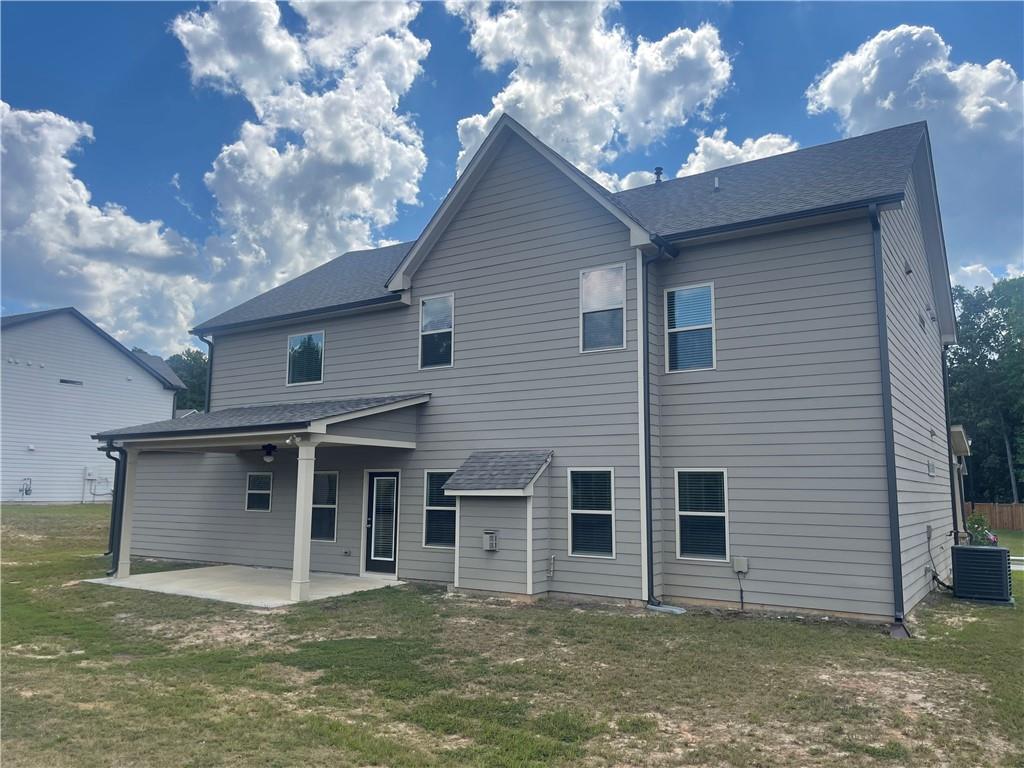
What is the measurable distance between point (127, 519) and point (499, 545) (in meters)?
7.44

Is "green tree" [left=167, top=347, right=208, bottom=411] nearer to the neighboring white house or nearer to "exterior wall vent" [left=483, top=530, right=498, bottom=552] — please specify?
the neighboring white house

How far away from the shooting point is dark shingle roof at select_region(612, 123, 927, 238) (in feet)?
29.9

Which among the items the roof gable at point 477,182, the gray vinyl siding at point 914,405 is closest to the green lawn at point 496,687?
the gray vinyl siding at point 914,405

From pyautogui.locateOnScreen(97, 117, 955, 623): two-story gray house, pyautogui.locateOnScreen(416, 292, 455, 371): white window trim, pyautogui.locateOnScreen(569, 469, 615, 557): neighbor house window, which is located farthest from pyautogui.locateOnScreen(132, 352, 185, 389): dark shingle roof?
pyautogui.locateOnScreen(569, 469, 615, 557): neighbor house window

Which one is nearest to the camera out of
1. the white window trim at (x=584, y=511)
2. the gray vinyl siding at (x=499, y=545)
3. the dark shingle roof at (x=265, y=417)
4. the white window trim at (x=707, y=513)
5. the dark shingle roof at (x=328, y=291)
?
the white window trim at (x=707, y=513)

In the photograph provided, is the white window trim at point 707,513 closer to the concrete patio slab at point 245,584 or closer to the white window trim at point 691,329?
the white window trim at point 691,329

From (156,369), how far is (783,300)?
3069cm

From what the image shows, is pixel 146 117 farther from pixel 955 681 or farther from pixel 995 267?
pixel 995 267

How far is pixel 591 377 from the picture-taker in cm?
1026

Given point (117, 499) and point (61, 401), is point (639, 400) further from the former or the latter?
point (61, 401)

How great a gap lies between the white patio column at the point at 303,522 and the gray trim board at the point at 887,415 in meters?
8.12

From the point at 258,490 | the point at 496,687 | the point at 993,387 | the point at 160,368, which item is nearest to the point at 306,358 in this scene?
the point at 258,490

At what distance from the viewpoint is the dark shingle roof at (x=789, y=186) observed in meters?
9.10

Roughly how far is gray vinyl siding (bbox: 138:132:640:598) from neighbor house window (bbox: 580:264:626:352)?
111mm
